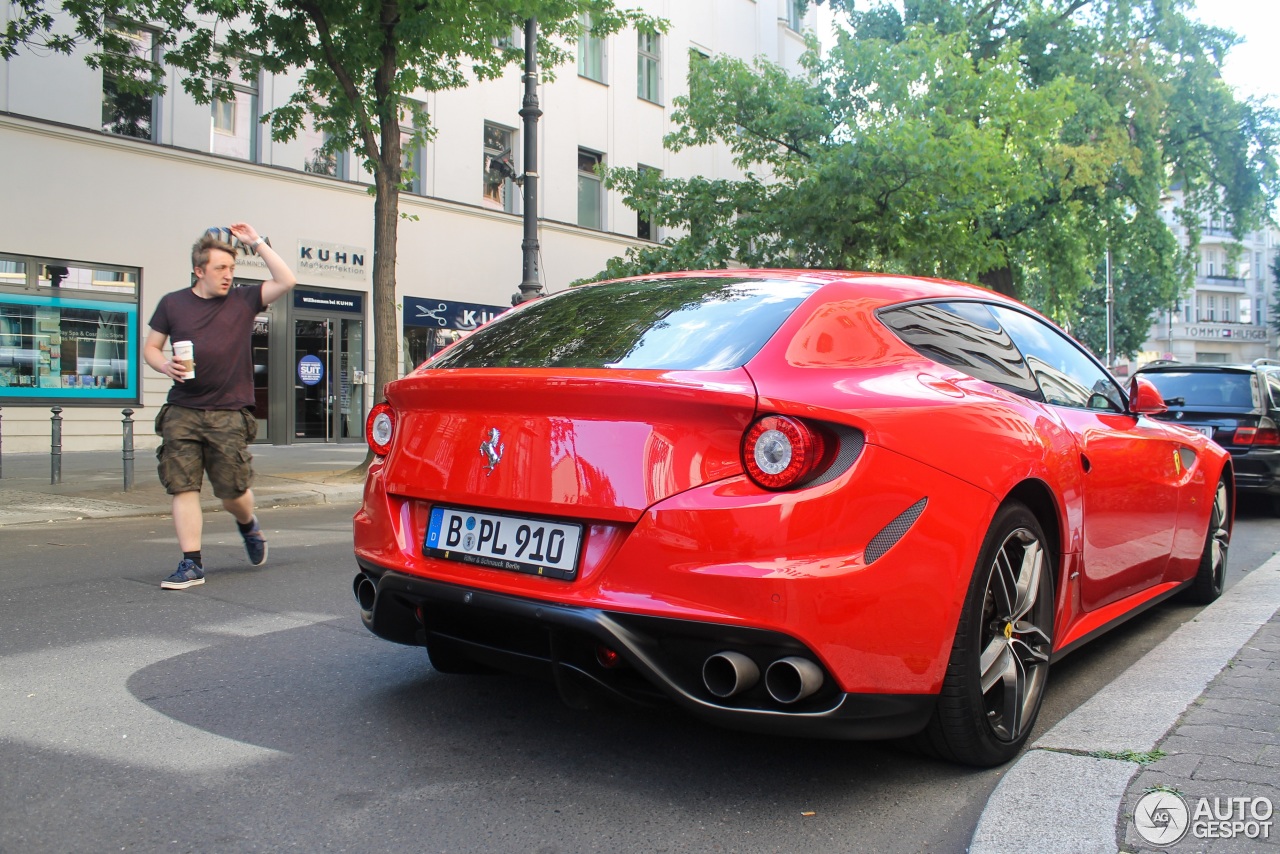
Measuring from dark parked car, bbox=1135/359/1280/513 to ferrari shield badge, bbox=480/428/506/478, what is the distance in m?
7.78

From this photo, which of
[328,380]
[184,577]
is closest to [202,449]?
[184,577]

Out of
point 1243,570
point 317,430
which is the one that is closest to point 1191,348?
point 317,430

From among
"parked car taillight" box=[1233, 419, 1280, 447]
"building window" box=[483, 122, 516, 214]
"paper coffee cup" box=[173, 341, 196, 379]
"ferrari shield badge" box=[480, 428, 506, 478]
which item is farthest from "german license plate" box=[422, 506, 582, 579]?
"building window" box=[483, 122, 516, 214]

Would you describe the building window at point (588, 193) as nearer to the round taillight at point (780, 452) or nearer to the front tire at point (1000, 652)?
the front tire at point (1000, 652)

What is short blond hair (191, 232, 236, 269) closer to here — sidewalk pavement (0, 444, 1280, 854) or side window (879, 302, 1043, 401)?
side window (879, 302, 1043, 401)

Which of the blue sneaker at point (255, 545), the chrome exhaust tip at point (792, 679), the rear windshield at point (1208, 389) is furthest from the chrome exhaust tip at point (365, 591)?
the rear windshield at point (1208, 389)

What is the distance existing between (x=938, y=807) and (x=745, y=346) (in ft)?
4.22

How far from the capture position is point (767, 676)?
2559 millimetres

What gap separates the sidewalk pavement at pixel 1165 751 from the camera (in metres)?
2.38

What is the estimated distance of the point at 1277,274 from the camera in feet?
273

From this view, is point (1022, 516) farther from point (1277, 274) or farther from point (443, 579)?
point (1277, 274)

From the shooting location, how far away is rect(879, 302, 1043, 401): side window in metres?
3.27

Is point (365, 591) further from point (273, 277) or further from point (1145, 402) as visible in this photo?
point (1145, 402)

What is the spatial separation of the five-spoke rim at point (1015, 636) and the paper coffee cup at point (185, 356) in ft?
13.2
